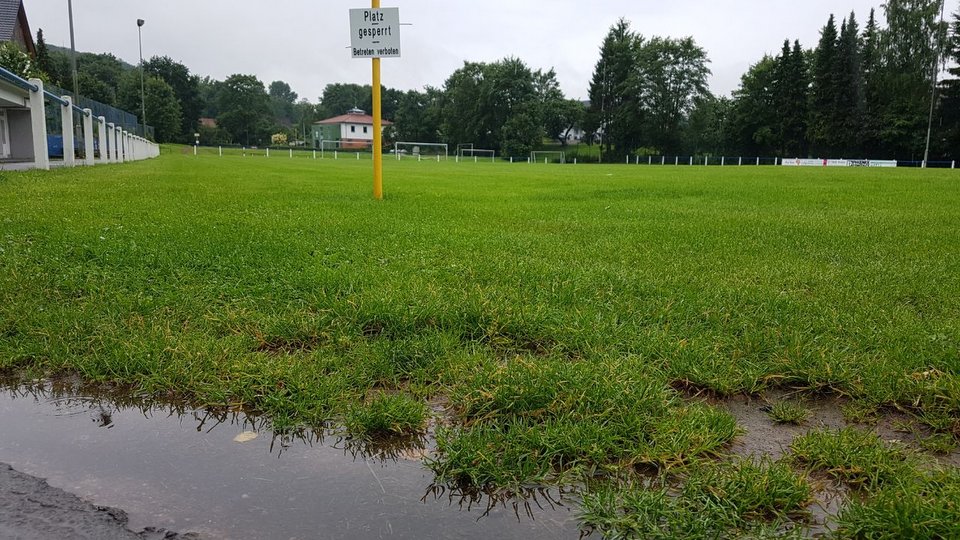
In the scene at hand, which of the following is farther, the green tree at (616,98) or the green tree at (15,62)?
the green tree at (616,98)

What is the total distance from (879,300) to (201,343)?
12.8ft

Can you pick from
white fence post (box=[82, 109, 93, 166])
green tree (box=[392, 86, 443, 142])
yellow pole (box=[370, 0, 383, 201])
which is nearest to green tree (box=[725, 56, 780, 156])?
green tree (box=[392, 86, 443, 142])

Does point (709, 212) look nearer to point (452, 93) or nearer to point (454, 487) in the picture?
point (454, 487)

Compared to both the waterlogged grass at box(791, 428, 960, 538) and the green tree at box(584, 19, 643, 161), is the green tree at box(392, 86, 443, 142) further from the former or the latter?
the waterlogged grass at box(791, 428, 960, 538)

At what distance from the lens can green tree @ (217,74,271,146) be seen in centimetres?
8412

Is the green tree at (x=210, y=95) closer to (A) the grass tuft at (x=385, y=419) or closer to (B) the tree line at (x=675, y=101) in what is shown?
(B) the tree line at (x=675, y=101)

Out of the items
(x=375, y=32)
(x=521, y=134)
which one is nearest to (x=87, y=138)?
(x=375, y=32)

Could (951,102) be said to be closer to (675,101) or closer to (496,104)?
(675,101)

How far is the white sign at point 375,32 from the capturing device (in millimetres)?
9086

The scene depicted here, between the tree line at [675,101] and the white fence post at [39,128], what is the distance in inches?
1639

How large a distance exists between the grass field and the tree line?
188 feet

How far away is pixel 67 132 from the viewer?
59.4 feet

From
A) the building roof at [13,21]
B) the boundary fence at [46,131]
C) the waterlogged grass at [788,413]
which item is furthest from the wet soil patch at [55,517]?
the building roof at [13,21]

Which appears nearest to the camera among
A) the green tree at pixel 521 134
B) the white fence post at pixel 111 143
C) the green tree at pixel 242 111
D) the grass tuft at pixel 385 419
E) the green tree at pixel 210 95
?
the grass tuft at pixel 385 419
